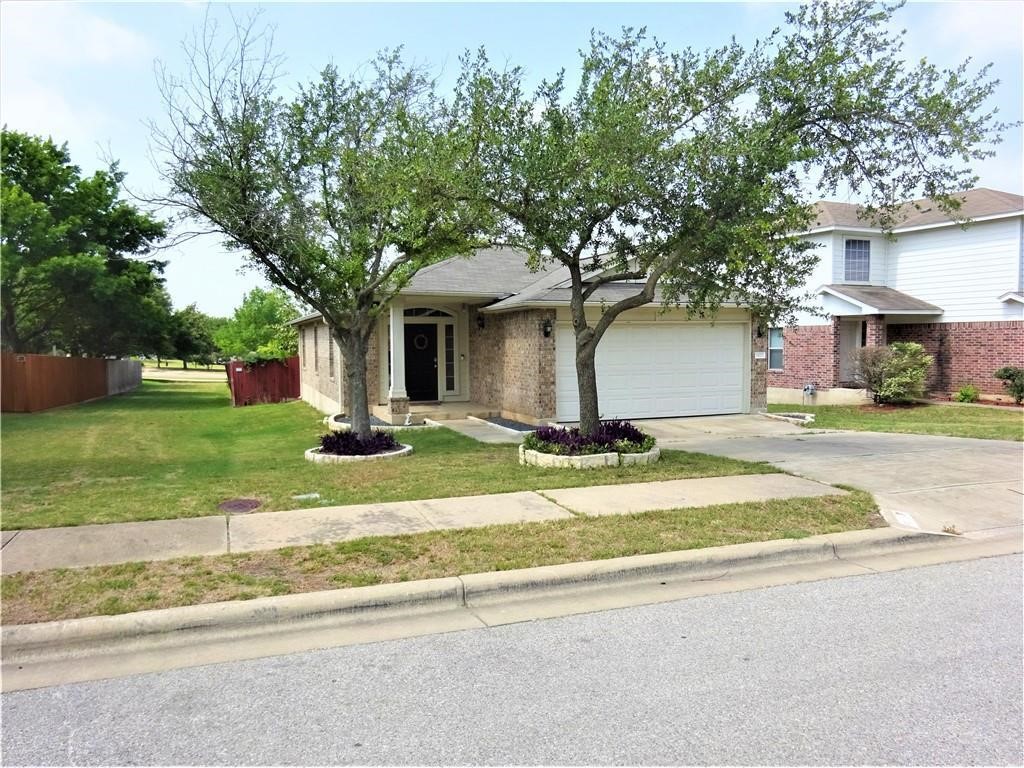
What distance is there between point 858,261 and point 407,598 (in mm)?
21851

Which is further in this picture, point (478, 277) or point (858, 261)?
point (858, 261)

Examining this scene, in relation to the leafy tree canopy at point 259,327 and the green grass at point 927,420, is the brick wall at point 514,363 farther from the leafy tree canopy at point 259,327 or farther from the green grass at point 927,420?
the leafy tree canopy at point 259,327

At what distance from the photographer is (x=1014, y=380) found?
19.1 metres

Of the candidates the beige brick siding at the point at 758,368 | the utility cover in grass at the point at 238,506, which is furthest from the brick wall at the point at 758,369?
the utility cover in grass at the point at 238,506

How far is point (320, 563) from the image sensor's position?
18.3ft

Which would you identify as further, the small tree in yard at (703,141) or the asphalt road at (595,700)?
the small tree in yard at (703,141)

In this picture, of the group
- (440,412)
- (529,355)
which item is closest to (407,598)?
(529,355)

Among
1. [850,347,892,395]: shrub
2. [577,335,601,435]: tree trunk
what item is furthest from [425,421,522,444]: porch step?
[850,347,892,395]: shrub

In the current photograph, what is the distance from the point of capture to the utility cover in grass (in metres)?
7.35

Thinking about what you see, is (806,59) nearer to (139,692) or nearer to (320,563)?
(320,563)

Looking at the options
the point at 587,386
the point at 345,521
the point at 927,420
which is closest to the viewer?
the point at 345,521

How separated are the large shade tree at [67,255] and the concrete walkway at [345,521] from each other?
1885cm

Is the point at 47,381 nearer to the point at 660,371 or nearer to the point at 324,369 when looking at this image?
the point at 324,369

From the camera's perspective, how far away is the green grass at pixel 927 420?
13953mm
